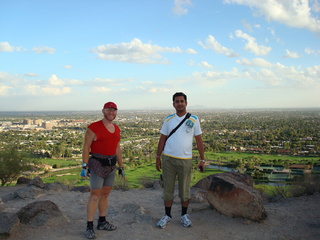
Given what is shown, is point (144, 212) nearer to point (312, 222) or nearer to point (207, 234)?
point (207, 234)

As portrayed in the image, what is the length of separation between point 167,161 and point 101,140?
47.1 inches

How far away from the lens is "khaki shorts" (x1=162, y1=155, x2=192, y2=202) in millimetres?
4941

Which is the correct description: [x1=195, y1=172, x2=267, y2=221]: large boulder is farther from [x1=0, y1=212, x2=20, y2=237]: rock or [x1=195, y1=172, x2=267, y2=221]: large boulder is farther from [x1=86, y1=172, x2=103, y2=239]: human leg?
[x1=0, y1=212, x2=20, y2=237]: rock

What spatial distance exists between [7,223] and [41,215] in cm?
71

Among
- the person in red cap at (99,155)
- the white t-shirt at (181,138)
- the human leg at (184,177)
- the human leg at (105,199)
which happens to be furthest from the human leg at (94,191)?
the human leg at (184,177)

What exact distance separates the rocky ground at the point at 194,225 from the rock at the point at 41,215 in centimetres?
10

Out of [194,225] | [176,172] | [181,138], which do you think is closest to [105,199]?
[176,172]

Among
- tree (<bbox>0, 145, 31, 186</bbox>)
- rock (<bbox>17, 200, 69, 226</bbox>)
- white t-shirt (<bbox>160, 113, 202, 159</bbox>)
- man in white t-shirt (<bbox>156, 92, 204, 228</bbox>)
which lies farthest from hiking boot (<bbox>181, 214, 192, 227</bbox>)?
tree (<bbox>0, 145, 31, 186</bbox>)

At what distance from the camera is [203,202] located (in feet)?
24.4

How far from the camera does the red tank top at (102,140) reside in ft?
14.9

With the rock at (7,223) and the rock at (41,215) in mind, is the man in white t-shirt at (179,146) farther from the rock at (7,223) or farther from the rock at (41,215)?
the rock at (7,223)

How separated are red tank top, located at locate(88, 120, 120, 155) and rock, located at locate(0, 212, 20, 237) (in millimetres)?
1894

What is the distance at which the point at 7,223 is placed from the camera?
15.9ft

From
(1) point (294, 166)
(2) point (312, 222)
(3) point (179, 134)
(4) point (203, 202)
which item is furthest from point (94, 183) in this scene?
(1) point (294, 166)
